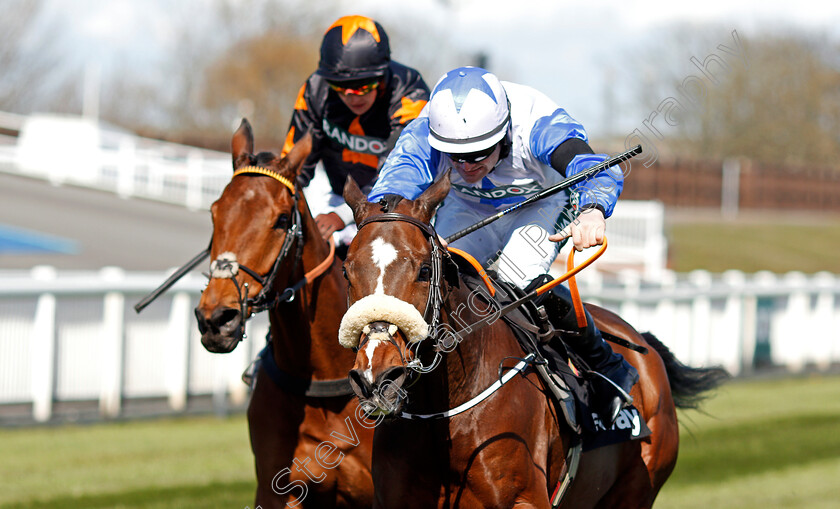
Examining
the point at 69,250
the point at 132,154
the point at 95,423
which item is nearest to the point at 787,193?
the point at 132,154

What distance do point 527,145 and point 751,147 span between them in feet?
113

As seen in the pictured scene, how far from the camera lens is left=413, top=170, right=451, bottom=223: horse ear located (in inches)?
109

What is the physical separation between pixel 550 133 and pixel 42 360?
235 inches

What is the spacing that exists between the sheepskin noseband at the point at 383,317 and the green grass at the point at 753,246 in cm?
2241

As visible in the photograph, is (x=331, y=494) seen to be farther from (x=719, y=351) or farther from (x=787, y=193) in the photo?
(x=787, y=193)

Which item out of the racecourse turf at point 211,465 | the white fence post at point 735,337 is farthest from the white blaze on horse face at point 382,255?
the white fence post at point 735,337

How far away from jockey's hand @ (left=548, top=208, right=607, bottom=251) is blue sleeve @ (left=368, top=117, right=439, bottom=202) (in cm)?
53

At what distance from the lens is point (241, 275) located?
142 inches

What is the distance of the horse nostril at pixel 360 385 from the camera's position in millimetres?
2375

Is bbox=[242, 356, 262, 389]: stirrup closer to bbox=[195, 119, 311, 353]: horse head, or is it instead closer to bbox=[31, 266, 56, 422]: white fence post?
bbox=[195, 119, 311, 353]: horse head

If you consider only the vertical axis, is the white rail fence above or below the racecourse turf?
above


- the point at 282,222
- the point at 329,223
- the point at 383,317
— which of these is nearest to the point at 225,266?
the point at 282,222

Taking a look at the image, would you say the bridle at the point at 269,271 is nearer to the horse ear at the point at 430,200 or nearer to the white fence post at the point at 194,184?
the horse ear at the point at 430,200

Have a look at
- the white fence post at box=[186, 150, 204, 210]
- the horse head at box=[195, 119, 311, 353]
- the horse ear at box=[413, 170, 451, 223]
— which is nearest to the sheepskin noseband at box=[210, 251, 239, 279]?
the horse head at box=[195, 119, 311, 353]
